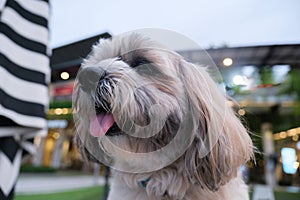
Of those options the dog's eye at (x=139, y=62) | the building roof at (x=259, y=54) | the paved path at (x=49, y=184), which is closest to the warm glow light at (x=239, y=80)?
the building roof at (x=259, y=54)

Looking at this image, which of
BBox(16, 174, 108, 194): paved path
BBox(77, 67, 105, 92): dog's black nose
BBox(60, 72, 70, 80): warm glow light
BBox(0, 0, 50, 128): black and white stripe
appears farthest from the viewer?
BBox(16, 174, 108, 194): paved path

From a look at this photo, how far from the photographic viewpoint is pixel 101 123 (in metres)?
0.62

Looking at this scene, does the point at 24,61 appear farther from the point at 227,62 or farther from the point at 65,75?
the point at 227,62

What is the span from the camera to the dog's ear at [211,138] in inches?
30.3

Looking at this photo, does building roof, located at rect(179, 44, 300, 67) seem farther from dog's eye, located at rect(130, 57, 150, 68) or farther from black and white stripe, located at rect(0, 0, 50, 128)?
black and white stripe, located at rect(0, 0, 50, 128)

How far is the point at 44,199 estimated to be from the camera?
304cm

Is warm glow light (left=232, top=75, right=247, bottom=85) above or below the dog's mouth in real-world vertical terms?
above

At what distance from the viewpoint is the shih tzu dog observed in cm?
63

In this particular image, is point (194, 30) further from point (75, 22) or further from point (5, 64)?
point (5, 64)

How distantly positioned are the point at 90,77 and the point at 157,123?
0.21m

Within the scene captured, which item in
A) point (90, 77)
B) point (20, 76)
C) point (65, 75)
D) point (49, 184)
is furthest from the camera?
point (49, 184)

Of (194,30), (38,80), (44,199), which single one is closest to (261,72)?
(194,30)

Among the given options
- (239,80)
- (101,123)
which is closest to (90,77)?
(101,123)

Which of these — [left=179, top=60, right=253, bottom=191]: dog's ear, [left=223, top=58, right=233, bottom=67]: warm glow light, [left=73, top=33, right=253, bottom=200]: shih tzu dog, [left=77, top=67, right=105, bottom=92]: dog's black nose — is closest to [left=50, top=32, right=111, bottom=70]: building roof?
[left=73, top=33, right=253, bottom=200]: shih tzu dog
